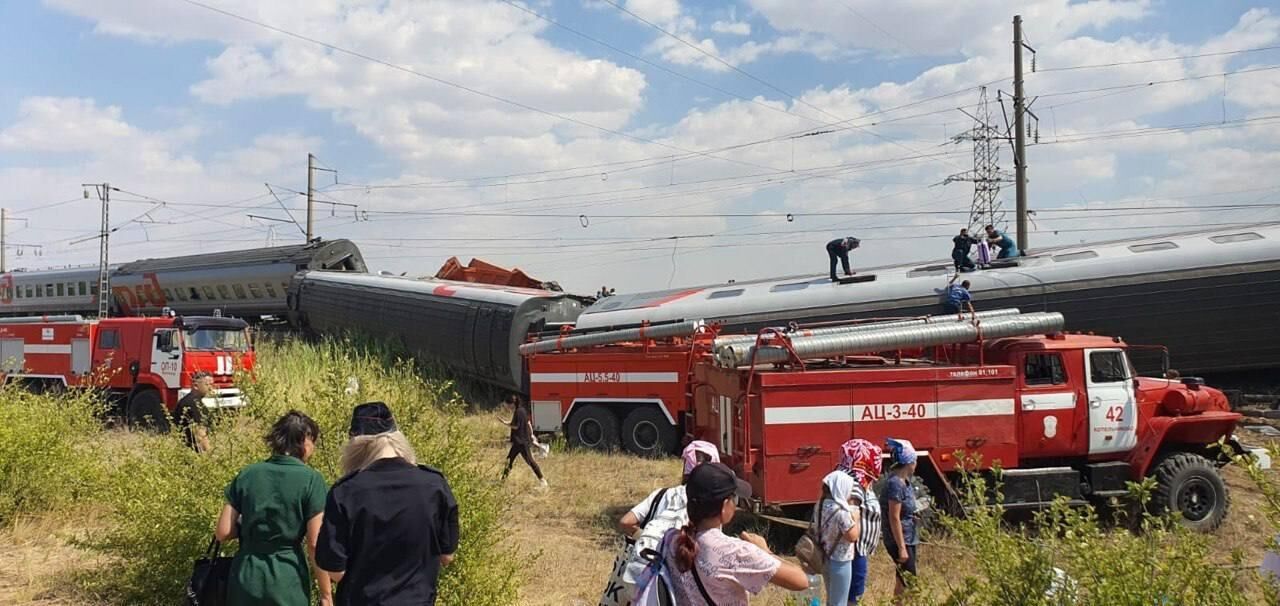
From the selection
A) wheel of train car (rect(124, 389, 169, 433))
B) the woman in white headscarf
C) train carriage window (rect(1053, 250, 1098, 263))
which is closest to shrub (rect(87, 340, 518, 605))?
the woman in white headscarf

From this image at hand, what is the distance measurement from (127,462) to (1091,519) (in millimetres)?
5922

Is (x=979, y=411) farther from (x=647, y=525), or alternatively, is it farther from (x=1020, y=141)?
(x=1020, y=141)

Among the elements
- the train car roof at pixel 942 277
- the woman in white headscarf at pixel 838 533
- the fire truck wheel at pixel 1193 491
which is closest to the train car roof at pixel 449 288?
the train car roof at pixel 942 277

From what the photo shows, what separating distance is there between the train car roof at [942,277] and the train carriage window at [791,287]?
0.06 feet

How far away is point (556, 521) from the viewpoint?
1005cm

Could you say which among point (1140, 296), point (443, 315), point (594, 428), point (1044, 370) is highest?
point (1140, 296)

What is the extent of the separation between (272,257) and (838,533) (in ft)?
75.9

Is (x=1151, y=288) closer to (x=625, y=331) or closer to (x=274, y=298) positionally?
(x=625, y=331)

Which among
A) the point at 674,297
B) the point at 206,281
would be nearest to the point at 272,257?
the point at 206,281

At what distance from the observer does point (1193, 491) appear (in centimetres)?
922

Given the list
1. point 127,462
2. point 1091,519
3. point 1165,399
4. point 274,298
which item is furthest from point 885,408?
point 274,298

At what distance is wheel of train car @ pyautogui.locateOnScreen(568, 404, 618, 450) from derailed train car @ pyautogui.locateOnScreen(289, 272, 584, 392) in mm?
2958

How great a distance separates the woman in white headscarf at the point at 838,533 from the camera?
5.65 meters

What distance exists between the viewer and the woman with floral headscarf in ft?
19.3
